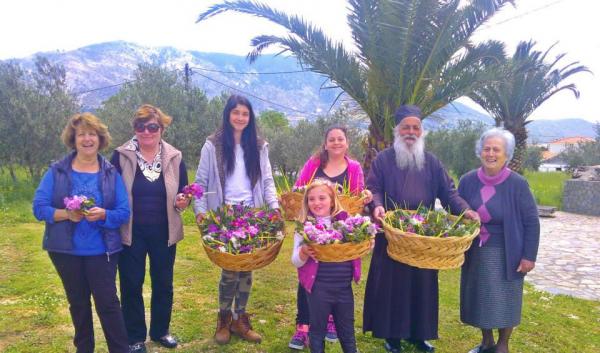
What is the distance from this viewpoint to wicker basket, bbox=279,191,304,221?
387 cm

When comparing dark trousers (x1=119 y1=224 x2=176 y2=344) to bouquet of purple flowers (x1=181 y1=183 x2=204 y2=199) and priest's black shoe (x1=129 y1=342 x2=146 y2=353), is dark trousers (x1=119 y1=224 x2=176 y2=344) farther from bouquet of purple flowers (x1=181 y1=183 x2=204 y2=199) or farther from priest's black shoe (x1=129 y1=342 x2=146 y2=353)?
bouquet of purple flowers (x1=181 y1=183 x2=204 y2=199)

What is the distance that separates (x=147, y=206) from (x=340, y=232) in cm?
155

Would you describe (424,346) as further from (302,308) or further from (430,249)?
(430,249)

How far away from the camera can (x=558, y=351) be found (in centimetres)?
412

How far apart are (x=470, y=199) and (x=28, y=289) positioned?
5206 mm

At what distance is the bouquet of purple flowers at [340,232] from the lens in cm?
280

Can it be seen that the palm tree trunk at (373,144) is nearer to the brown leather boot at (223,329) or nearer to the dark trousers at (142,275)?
the brown leather boot at (223,329)

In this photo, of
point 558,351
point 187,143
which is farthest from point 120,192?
point 187,143

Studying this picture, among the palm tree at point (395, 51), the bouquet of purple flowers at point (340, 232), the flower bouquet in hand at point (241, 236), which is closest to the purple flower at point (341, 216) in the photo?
the bouquet of purple flowers at point (340, 232)

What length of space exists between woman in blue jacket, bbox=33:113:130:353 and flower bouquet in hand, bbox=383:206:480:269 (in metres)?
1.94

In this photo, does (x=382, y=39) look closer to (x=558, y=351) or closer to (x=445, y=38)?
(x=445, y=38)

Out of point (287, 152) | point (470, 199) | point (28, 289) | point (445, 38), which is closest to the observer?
point (470, 199)

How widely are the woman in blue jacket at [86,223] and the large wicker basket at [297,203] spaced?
1401 millimetres

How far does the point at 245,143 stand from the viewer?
12.3 ft
